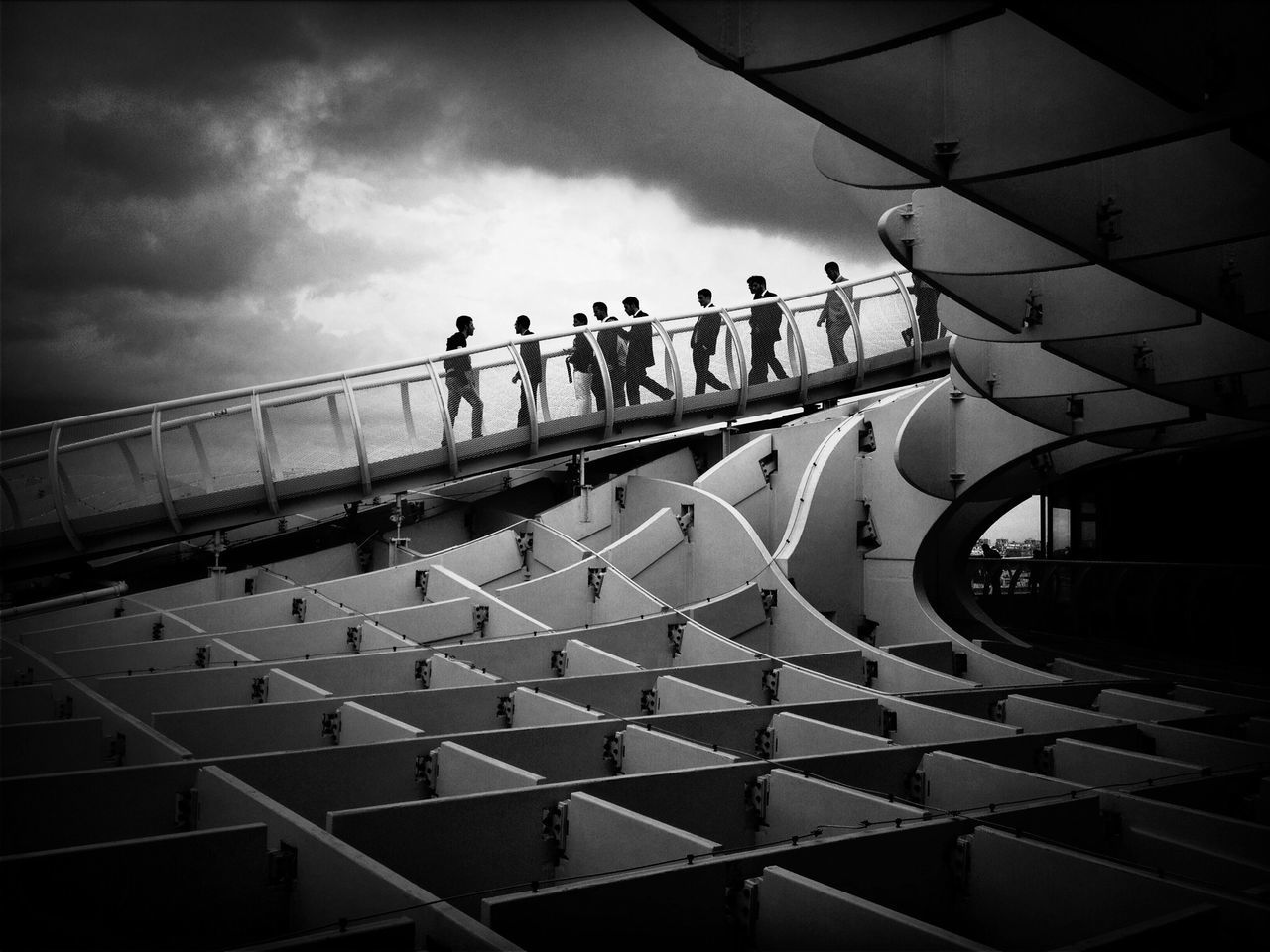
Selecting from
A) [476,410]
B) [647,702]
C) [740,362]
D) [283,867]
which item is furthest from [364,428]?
[283,867]

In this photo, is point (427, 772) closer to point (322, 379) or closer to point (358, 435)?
point (358, 435)

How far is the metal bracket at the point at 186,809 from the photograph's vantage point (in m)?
5.42

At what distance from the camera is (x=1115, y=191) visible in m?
5.80

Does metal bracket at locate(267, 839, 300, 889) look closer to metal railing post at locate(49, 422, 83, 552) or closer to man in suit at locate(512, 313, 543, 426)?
metal railing post at locate(49, 422, 83, 552)

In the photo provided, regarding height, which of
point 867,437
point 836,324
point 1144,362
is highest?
point 836,324

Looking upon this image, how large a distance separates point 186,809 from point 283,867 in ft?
3.81

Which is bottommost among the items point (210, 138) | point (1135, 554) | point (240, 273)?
point (1135, 554)

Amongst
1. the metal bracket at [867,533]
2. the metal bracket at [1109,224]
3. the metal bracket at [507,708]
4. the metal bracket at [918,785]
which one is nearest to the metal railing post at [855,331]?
the metal bracket at [867,533]

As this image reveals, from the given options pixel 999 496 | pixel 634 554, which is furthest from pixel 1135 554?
pixel 634 554

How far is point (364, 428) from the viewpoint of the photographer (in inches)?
445

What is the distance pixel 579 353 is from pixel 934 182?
8.06m

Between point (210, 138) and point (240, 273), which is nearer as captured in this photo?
point (210, 138)

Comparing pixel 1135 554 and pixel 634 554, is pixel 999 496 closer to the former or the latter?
pixel 634 554

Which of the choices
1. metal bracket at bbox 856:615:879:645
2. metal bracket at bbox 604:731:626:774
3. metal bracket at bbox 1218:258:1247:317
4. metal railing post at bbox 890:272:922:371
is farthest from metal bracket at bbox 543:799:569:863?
metal railing post at bbox 890:272:922:371
